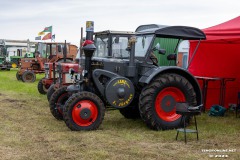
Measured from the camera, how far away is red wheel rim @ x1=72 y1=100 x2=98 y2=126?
19.7 ft

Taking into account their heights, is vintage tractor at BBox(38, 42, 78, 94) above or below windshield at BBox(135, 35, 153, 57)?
below

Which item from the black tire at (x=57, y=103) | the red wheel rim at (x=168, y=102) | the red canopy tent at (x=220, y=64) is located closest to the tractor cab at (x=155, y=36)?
the red wheel rim at (x=168, y=102)

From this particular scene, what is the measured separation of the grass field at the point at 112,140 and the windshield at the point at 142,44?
1335mm

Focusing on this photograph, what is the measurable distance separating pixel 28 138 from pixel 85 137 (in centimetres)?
88

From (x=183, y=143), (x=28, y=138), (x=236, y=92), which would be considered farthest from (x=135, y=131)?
(x=236, y=92)

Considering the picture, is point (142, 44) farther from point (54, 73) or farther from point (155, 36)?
point (54, 73)

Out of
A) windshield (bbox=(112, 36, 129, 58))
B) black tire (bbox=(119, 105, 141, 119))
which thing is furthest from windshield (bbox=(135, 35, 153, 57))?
black tire (bbox=(119, 105, 141, 119))

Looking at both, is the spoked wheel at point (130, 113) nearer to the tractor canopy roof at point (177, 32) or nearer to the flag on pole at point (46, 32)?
the tractor canopy roof at point (177, 32)

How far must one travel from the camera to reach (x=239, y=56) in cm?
920

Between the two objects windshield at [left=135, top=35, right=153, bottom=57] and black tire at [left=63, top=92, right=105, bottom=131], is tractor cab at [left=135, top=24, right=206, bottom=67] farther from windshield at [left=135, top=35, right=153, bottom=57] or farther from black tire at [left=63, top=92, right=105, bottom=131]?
black tire at [left=63, top=92, right=105, bottom=131]

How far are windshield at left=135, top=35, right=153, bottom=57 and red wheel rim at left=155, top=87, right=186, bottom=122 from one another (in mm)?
803

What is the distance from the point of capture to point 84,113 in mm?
6023

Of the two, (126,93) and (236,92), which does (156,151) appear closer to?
(126,93)

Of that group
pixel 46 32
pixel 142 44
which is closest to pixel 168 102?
pixel 142 44
